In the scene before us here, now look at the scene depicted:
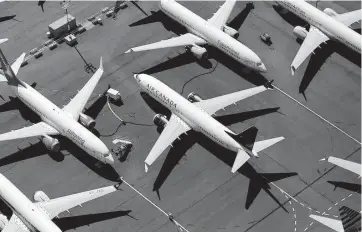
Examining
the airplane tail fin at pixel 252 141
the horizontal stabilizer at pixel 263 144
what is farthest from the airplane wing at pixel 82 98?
the horizontal stabilizer at pixel 263 144

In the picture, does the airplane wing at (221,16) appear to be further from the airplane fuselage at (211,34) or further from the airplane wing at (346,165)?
the airplane wing at (346,165)

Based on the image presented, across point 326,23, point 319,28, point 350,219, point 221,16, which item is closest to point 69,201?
point 350,219

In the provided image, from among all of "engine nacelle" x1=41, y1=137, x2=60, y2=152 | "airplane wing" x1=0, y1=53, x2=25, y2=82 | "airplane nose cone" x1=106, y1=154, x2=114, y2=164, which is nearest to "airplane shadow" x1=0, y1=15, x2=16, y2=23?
"airplane wing" x1=0, y1=53, x2=25, y2=82

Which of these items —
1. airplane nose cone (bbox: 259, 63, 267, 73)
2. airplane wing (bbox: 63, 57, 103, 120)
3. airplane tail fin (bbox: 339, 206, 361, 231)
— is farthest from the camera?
airplane nose cone (bbox: 259, 63, 267, 73)

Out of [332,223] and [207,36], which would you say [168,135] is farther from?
[332,223]

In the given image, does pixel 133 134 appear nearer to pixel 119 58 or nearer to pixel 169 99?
pixel 169 99

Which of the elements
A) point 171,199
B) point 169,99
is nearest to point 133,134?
point 169,99

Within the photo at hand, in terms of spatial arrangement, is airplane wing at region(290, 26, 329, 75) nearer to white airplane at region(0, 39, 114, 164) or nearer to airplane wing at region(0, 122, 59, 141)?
white airplane at region(0, 39, 114, 164)
